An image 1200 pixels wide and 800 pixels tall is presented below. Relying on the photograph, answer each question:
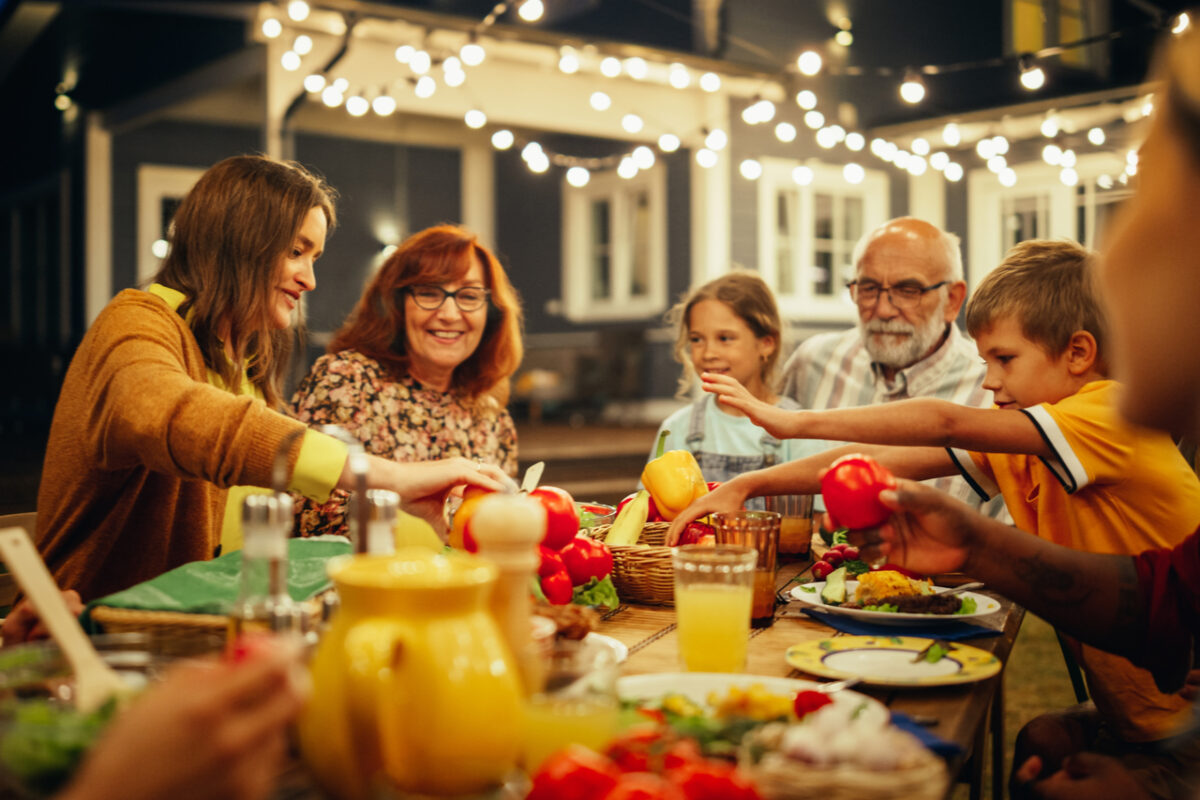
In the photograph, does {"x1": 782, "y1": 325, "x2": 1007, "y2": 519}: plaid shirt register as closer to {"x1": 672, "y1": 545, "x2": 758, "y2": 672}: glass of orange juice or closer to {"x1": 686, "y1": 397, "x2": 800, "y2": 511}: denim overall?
{"x1": 686, "y1": 397, "x2": 800, "y2": 511}: denim overall

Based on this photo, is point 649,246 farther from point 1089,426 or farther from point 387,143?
point 1089,426

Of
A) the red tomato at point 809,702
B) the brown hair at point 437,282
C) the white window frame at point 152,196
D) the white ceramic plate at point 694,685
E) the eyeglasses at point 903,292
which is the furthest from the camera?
the white window frame at point 152,196

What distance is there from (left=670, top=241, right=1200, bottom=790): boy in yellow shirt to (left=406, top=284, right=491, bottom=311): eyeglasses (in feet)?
3.56

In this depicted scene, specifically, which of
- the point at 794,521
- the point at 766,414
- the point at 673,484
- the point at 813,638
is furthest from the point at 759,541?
the point at 794,521

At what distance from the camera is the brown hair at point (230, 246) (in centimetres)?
193

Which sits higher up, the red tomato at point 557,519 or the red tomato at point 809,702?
the red tomato at point 557,519

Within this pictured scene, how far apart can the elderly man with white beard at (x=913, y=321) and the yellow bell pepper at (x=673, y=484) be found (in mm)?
1184

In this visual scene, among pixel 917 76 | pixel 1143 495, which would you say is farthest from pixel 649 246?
pixel 1143 495

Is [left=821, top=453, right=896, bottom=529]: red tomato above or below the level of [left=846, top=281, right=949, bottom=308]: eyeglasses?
below

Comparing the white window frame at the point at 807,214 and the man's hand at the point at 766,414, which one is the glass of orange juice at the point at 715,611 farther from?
the white window frame at the point at 807,214

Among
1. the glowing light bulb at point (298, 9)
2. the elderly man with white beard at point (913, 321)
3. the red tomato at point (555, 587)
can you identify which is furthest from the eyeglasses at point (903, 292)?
Answer: the glowing light bulb at point (298, 9)

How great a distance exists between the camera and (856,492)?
1356 millimetres

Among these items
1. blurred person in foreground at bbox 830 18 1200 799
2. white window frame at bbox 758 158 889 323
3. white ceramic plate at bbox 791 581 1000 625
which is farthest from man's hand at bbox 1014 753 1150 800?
white window frame at bbox 758 158 889 323

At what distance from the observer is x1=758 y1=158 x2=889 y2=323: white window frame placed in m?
9.45
